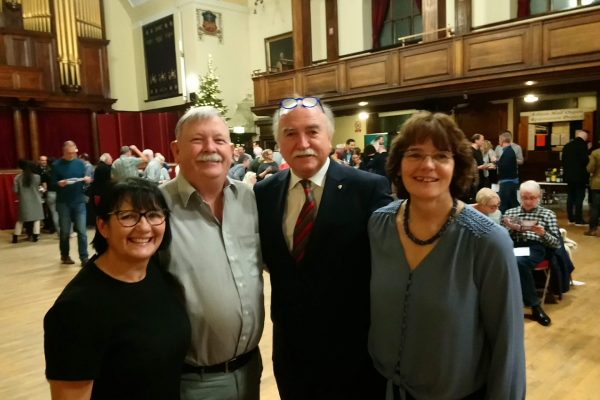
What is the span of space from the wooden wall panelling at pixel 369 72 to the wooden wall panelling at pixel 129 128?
6748 mm

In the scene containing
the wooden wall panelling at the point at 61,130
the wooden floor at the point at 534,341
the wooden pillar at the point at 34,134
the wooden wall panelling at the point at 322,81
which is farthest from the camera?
the wooden wall panelling at the point at 61,130

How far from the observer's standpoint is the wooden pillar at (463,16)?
10144 mm

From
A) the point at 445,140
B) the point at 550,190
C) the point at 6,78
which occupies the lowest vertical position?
the point at 550,190

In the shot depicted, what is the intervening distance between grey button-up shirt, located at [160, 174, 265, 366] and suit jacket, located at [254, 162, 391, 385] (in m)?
0.11

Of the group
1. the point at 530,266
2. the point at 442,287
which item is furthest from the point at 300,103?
the point at 530,266

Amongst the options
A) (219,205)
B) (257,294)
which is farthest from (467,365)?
(219,205)

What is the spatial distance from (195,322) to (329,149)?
799mm

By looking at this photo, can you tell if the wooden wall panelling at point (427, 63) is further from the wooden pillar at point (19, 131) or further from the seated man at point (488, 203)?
the wooden pillar at point (19, 131)

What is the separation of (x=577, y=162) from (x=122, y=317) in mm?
8310

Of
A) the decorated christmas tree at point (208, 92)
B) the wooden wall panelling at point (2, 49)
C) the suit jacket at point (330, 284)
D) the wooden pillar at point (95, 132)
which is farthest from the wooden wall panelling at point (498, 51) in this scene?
the wooden wall panelling at point (2, 49)

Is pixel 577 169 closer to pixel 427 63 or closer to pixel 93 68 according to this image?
pixel 427 63

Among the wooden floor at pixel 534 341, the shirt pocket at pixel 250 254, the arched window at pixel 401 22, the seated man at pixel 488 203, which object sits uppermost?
the arched window at pixel 401 22

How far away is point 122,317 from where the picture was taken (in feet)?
4.46

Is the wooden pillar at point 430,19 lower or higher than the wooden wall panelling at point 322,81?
higher
